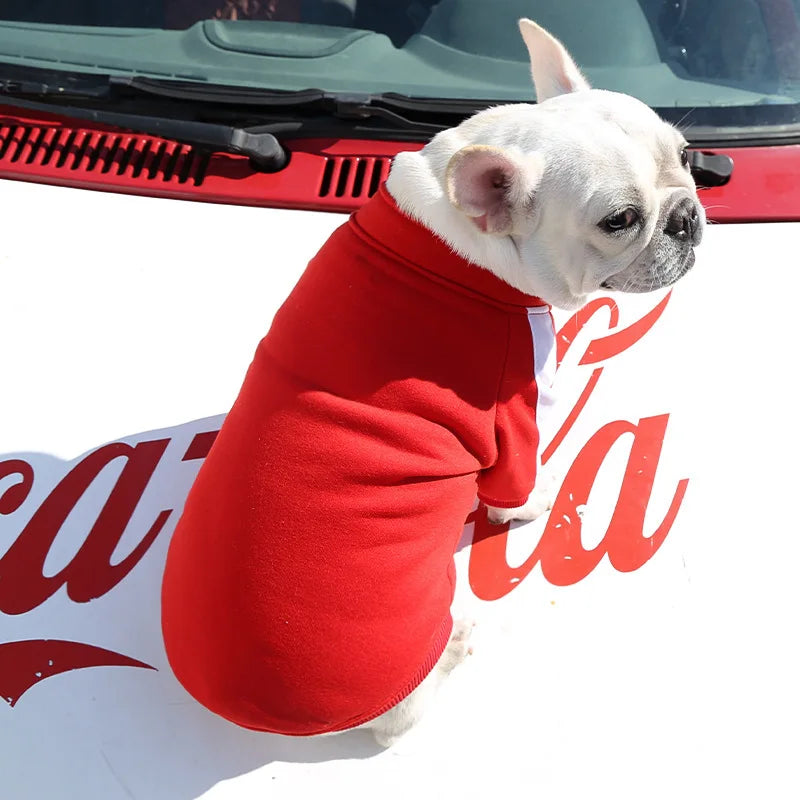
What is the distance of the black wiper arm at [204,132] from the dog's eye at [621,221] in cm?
92

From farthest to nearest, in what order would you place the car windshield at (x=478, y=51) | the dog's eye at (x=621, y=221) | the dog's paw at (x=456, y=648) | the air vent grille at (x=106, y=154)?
the air vent grille at (x=106, y=154), the car windshield at (x=478, y=51), the dog's paw at (x=456, y=648), the dog's eye at (x=621, y=221)

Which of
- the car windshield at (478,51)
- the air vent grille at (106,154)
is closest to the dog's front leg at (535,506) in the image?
the car windshield at (478,51)

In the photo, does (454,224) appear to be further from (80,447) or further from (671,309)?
(80,447)

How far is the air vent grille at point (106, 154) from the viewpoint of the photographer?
199 cm

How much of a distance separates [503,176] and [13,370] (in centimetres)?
126

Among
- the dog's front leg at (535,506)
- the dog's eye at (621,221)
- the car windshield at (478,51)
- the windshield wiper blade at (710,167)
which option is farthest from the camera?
the car windshield at (478,51)

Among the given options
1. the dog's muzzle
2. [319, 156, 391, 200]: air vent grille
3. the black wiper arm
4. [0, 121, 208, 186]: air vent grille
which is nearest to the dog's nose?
the dog's muzzle

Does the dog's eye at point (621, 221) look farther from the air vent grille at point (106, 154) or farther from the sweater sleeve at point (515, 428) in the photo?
the air vent grille at point (106, 154)

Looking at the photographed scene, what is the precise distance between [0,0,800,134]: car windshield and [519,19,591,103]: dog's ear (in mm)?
329

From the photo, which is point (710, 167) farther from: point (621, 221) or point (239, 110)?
point (239, 110)

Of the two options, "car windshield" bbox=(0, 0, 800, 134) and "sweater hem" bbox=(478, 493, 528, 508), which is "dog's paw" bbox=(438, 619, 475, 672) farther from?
"car windshield" bbox=(0, 0, 800, 134)

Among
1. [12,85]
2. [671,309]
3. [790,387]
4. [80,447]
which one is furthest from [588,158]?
[12,85]

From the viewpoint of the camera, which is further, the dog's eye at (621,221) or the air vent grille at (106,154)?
the air vent grille at (106,154)

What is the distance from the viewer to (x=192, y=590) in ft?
4.16
